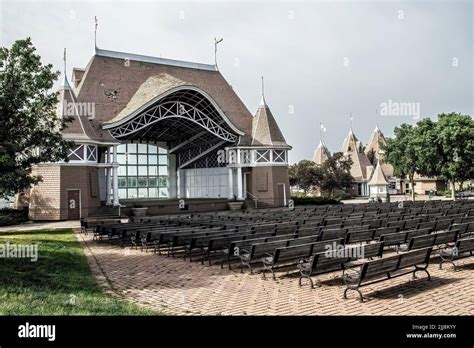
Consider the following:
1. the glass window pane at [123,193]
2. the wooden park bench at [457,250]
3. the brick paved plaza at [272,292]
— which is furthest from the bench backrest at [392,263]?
the glass window pane at [123,193]

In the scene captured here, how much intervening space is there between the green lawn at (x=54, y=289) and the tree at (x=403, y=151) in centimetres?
3416

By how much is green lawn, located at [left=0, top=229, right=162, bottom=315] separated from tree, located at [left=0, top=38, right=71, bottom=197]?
3.31 meters

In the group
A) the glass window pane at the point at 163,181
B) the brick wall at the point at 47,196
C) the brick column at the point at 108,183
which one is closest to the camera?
the brick wall at the point at 47,196

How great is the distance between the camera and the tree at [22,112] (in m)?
13.9

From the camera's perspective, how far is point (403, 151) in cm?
4328

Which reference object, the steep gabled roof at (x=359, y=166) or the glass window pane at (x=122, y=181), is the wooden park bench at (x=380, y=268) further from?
the steep gabled roof at (x=359, y=166)

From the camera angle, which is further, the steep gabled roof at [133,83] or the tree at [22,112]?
the steep gabled roof at [133,83]

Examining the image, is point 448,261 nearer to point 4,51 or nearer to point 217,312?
point 217,312

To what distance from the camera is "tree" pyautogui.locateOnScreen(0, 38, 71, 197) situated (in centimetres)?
1388

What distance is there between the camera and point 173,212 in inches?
1435
